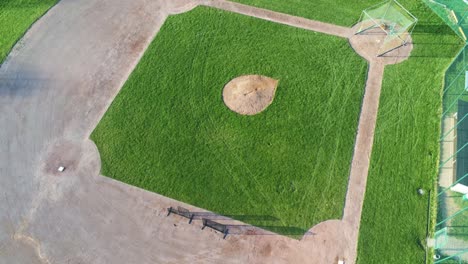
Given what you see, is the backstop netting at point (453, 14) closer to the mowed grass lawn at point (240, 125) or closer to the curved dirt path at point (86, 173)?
the curved dirt path at point (86, 173)

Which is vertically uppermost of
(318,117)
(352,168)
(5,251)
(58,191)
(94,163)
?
(318,117)

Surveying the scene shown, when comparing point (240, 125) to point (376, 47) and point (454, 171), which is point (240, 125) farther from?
point (454, 171)

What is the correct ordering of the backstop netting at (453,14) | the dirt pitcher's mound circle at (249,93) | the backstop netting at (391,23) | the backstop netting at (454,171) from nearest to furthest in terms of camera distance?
the backstop netting at (454,171) → the dirt pitcher's mound circle at (249,93) → the backstop netting at (453,14) → the backstop netting at (391,23)

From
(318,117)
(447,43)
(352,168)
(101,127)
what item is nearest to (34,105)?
(101,127)

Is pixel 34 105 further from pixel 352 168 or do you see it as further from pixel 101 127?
pixel 352 168

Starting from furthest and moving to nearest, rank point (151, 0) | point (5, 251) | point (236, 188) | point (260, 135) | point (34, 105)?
point (151, 0), point (34, 105), point (260, 135), point (236, 188), point (5, 251)

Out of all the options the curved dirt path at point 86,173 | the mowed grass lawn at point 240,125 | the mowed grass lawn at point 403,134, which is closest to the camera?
the curved dirt path at point 86,173

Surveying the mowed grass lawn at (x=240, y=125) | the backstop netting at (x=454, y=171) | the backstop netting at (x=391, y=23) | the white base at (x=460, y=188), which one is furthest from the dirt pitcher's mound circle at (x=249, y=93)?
the white base at (x=460, y=188)
